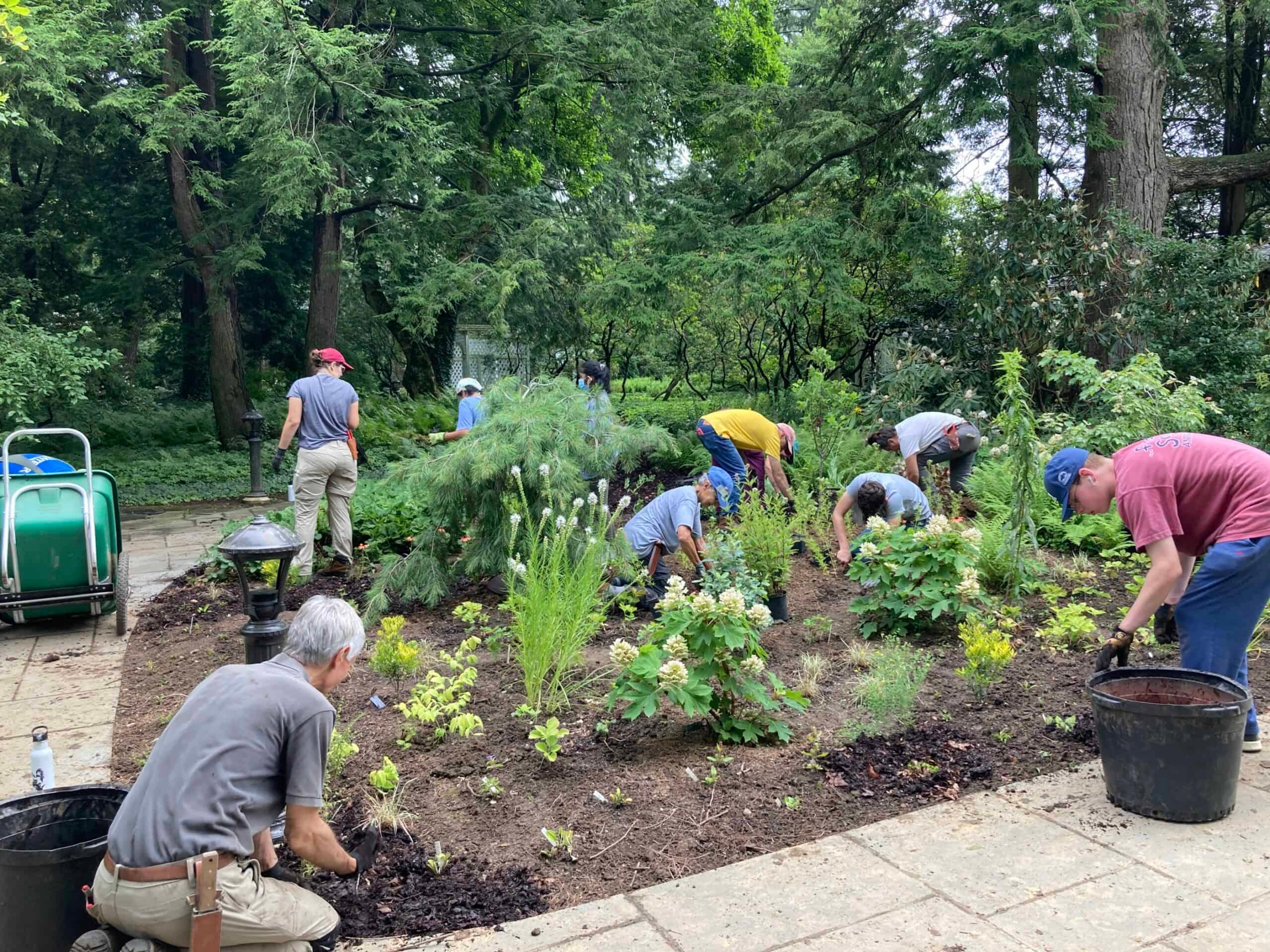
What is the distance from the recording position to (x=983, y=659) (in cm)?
459

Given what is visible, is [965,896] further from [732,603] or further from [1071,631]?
[1071,631]

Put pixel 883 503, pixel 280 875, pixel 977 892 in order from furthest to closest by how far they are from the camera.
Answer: pixel 883 503 → pixel 977 892 → pixel 280 875

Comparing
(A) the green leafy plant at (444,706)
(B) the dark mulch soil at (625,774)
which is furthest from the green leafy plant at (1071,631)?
(A) the green leafy plant at (444,706)

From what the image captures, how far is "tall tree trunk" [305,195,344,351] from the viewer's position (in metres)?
13.9

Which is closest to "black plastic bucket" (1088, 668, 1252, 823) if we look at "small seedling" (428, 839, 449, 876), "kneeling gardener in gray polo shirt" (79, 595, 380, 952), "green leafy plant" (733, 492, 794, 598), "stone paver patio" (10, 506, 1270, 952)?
"stone paver patio" (10, 506, 1270, 952)

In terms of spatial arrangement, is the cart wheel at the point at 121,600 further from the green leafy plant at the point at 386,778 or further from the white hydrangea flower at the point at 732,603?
the white hydrangea flower at the point at 732,603

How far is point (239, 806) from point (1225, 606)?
371 centimetres

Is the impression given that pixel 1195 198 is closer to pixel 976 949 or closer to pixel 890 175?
pixel 890 175

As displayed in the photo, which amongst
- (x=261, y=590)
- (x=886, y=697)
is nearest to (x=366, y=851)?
(x=261, y=590)

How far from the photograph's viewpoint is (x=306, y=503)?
753 cm

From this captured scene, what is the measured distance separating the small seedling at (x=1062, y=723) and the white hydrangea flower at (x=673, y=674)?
1.81 m

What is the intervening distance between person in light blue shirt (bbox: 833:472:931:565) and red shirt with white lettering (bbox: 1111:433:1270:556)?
277 centimetres

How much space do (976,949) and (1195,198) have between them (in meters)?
19.1

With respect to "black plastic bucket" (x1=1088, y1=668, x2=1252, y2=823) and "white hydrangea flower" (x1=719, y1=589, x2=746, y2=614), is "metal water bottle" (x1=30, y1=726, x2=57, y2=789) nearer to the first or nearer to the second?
"white hydrangea flower" (x1=719, y1=589, x2=746, y2=614)
